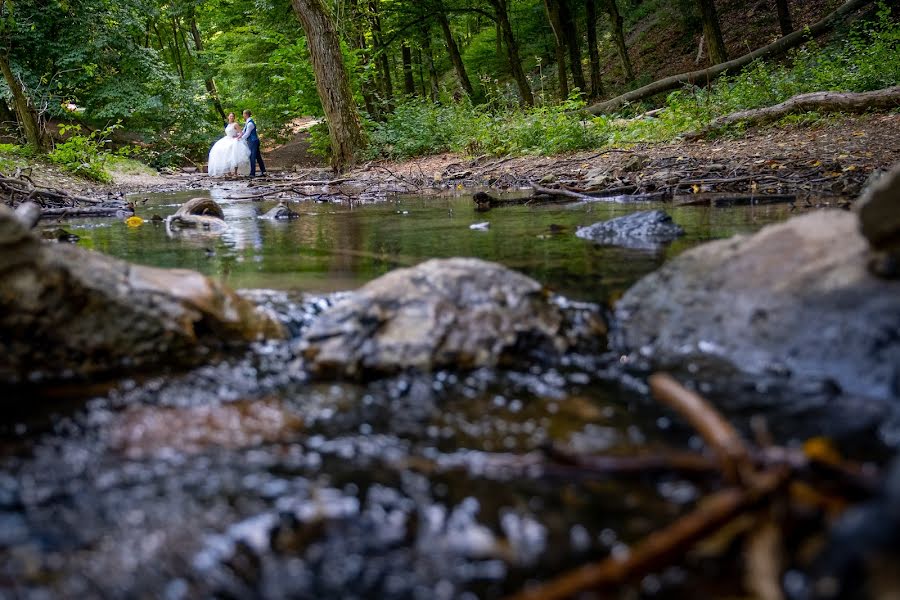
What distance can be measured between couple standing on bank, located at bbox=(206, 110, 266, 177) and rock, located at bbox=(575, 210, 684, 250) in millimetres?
15537

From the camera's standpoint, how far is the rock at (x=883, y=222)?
1.94 m

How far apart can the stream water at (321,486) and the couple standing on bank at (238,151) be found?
1735cm

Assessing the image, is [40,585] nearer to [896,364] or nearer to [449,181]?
[896,364]

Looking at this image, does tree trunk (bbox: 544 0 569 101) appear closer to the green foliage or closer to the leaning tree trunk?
the leaning tree trunk

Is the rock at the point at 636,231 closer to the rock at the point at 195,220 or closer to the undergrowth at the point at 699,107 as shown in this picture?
the rock at the point at 195,220

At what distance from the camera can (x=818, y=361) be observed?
2105 millimetres

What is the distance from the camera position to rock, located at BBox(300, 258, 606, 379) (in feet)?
7.84

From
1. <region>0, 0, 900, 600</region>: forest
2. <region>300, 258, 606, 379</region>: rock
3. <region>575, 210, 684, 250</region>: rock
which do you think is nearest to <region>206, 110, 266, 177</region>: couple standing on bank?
<region>0, 0, 900, 600</region>: forest

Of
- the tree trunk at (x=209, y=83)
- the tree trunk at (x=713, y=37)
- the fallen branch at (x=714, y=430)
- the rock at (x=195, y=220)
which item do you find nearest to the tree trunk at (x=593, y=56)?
the tree trunk at (x=713, y=37)

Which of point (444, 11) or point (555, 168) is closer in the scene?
point (555, 168)

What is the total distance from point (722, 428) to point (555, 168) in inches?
382

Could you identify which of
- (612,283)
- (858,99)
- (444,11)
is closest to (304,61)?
(444,11)

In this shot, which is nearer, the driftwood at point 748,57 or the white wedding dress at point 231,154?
the driftwood at point 748,57

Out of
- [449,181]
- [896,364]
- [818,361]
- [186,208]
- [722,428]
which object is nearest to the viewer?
[722,428]
